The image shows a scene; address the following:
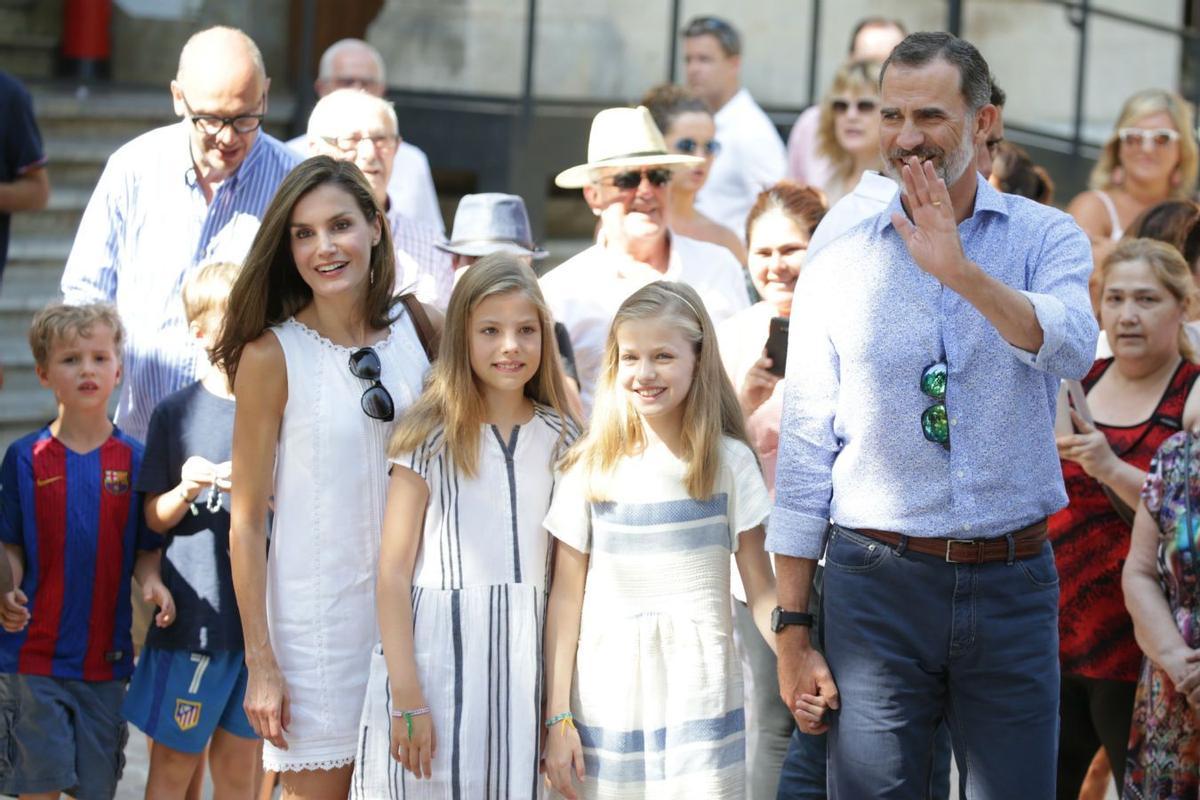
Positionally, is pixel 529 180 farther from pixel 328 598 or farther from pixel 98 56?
pixel 328 598

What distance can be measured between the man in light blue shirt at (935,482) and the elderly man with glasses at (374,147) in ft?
6.78

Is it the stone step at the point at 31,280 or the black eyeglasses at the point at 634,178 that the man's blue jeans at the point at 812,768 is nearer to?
the black eyeglasses at the point at 634,178

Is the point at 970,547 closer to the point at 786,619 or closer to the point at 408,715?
the point at 786,619

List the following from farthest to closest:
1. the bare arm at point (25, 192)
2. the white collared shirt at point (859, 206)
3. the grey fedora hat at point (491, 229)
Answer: the bare arm at point (25, 192)
the grey fedora hat at point (491, 229)
the white collared shirt at point (859, 206)

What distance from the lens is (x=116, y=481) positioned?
4363 mm

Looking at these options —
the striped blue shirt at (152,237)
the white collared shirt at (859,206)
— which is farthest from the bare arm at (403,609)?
the striped blue shirt at (152,237)

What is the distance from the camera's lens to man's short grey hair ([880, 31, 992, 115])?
3088 mm

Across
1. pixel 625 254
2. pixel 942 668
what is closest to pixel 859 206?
pixel 942 668

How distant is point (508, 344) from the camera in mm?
3623

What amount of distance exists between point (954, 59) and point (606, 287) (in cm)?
205

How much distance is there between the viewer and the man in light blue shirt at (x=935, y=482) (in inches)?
122

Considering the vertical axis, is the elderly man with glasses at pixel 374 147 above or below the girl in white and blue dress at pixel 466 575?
above

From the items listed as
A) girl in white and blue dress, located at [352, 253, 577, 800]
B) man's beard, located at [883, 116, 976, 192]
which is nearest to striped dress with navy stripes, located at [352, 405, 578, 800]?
girl in white and blue dress, located at [352, 253, 577, 800]

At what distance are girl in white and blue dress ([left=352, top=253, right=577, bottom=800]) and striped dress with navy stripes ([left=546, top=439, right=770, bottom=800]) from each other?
0.11 metres
